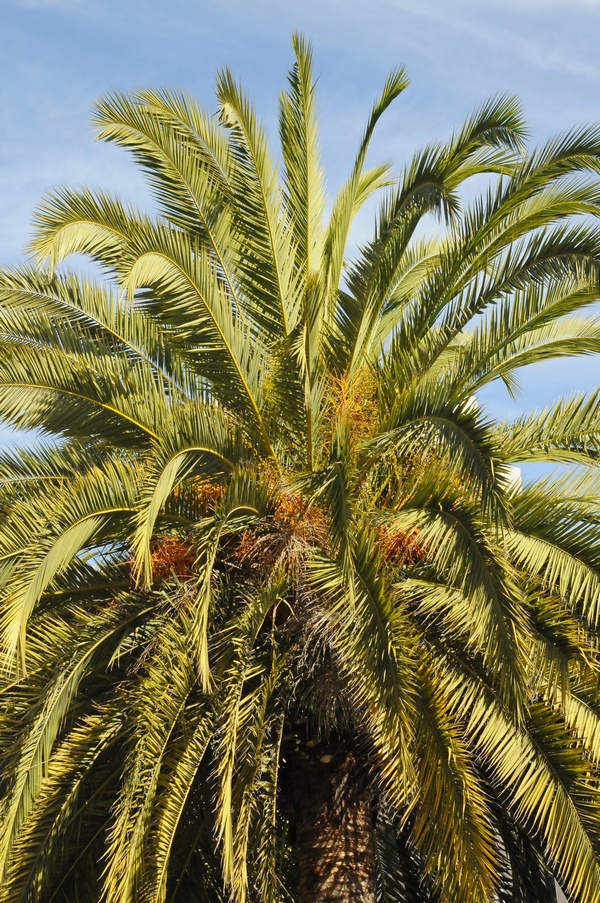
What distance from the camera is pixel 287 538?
278 inches

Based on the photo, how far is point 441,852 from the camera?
6273 mm

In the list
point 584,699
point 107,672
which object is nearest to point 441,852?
point 584,699

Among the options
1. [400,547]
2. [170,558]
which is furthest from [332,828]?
[170,558]

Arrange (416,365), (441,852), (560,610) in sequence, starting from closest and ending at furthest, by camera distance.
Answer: (441,852)
(560,610)
(416,365)

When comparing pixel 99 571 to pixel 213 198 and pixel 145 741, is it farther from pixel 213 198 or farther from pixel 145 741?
pixel 213 198

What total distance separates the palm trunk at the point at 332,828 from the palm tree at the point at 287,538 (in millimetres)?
21

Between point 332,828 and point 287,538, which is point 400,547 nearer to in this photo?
point 287,538

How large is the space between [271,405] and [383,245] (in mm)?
1418

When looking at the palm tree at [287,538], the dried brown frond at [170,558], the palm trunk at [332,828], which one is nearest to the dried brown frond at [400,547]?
the palm tree at [287,538]

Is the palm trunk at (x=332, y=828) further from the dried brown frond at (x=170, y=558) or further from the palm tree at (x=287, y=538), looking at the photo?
the dried brown frond at (x=170, y=558)

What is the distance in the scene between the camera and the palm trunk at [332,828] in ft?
24.9

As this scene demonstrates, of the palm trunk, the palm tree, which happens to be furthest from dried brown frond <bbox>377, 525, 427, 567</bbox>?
the palm trunk

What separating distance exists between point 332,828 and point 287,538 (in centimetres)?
221

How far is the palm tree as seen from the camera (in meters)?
6.29
